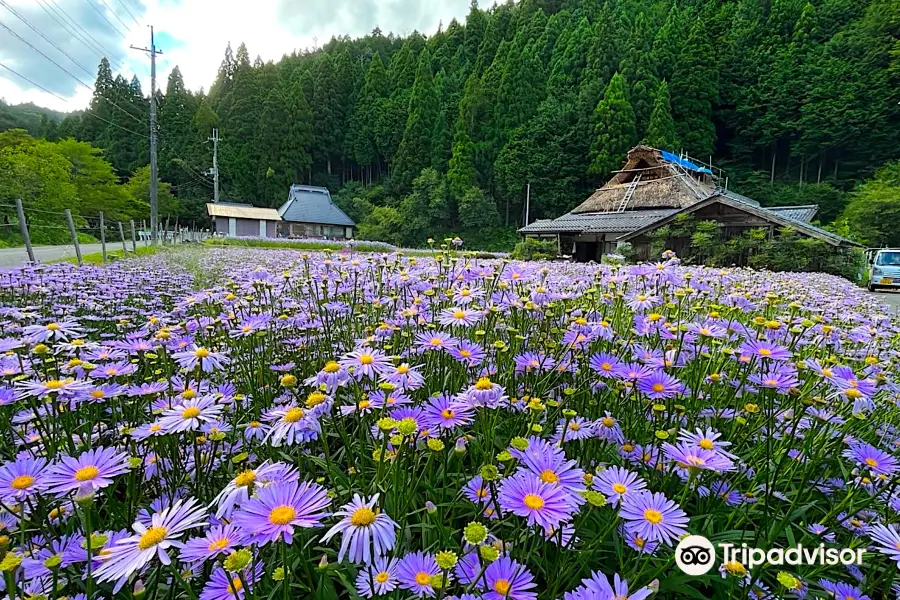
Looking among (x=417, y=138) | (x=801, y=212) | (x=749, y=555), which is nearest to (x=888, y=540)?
(x=749, y=555)

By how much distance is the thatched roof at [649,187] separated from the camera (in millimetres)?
18047

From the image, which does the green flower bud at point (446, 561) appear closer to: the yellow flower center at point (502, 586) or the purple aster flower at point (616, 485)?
the yellow flower center at point (502, 586)

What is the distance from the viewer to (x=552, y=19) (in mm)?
36500

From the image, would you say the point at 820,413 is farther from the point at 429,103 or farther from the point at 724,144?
the point at 724,144

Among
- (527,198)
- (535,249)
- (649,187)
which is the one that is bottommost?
(535,249)

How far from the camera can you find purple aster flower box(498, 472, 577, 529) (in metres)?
0.59

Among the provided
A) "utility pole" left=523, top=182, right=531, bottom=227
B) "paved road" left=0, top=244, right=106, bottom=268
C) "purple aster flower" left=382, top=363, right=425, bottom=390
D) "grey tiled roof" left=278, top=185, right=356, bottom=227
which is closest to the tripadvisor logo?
"purple aster flower" left=382, top=363, right=425, bottom=390

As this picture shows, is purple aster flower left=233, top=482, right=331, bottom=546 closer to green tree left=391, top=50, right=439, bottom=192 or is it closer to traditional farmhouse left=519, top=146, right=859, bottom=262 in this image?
traditional farmhouse left=519, top=146, right=859, bottom=262

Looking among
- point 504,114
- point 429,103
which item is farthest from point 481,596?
point 429,103

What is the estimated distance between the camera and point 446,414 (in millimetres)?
871

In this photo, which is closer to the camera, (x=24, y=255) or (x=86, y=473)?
(x=86, y=473)

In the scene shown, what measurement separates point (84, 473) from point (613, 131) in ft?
96.8

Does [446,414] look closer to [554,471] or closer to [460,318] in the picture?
[554,471]

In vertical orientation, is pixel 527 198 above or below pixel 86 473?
above
